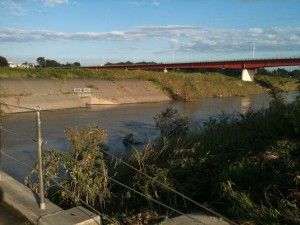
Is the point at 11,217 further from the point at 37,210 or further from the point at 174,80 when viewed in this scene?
the point at 174,80

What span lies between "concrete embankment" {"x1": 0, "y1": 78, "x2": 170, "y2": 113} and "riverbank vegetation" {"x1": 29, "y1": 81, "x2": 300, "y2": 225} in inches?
538

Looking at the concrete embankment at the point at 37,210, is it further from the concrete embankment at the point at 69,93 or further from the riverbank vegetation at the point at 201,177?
the concrete embankment at the point at 69,93

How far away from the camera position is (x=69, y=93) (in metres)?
26.3

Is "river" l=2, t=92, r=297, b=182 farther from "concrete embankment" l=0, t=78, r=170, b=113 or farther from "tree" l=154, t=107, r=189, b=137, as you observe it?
"concrete embankment" l=0, t=78, r=170, b=113

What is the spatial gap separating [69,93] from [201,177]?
69.6 ft

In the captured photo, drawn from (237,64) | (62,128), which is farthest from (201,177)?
(237,64)

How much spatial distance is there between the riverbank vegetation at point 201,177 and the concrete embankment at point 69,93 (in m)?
13.7

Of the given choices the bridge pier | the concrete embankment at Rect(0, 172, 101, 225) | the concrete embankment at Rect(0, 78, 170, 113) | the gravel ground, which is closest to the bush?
the concrete embankment at Rect(0, 172, 101, 225)

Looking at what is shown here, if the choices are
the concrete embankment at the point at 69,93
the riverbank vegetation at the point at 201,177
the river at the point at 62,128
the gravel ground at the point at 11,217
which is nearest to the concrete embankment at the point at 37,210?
the gravel ground at the point at 11,217

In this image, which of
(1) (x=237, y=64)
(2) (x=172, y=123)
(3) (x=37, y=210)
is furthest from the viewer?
(1) (x=237, y=64)

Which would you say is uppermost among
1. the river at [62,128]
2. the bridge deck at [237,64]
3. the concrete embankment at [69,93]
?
the bridge deck at [237,64]

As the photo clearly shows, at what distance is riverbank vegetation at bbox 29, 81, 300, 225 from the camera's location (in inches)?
181

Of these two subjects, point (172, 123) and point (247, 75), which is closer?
point (172, 123)

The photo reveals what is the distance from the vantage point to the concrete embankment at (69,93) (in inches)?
906
